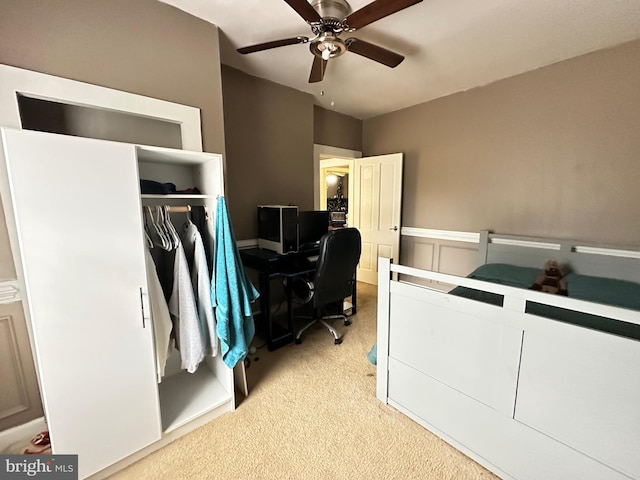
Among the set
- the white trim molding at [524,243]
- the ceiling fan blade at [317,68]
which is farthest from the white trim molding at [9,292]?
the white trim molding at [524,243]

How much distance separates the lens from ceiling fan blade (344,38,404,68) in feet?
5.50

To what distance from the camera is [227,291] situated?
150 centimetres

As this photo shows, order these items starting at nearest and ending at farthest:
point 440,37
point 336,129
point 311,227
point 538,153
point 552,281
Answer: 1. point 440,37
2. point 552,281
3. point 538,153
4. point 311,227
5. point 336,129

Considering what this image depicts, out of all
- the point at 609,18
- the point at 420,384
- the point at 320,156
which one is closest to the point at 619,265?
the point at 609,18

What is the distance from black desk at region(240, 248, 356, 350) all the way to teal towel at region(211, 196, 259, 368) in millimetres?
714

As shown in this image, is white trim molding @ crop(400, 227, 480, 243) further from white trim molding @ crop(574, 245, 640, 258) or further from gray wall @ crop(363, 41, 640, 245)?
white trim molding @ crop(574, 245, 640, 258)

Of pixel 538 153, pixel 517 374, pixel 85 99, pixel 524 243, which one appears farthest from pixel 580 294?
pixel 85 99

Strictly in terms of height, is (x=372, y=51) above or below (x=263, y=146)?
above

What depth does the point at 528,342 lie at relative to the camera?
3.57ft

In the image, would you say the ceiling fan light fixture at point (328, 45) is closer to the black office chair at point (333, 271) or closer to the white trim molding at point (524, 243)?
the black office chair at point (333, 271)

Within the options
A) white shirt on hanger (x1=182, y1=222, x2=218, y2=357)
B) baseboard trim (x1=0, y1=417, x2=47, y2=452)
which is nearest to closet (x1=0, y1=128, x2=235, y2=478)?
white shirt on hanger (x1=182, y1=222, x2=218, y2=357)

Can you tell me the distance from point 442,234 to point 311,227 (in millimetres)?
1777

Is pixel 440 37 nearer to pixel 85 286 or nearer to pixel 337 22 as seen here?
pixel 337 22

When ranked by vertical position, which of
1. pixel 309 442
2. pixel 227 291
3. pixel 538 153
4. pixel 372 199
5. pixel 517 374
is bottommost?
pixel 309 442
